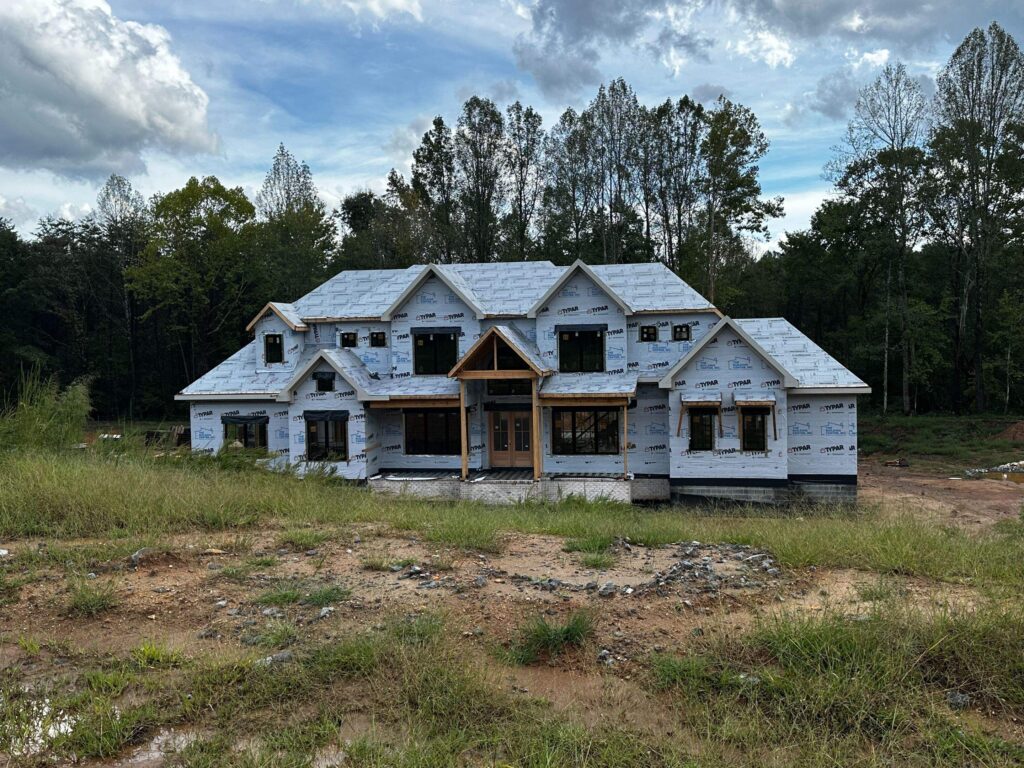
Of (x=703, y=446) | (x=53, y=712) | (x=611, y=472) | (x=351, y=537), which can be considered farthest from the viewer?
(x=611, y=472)

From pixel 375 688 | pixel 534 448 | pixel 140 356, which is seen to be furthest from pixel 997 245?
pixel 140 356

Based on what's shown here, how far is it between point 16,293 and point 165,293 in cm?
994

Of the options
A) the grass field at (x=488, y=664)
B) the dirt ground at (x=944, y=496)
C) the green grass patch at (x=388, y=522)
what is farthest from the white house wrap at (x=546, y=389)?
the grass field at (x=488, y=664)

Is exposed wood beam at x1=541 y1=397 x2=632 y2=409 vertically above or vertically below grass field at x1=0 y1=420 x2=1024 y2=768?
above

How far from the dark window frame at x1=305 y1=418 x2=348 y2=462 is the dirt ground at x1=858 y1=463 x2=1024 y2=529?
48.3 feet

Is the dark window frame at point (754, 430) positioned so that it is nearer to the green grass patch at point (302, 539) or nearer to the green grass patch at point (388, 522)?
the green grass patch at point (388, 522)

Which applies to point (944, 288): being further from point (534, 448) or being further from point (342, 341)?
point (342, 341)

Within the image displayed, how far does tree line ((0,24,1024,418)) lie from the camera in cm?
3041

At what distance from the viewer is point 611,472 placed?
1973cm

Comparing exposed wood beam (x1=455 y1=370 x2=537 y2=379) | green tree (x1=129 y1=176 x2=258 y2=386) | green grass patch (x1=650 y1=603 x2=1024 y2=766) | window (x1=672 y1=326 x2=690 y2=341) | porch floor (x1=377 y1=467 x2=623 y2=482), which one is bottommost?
porch floor (x1=377 y1=467 x2=623 y2=482)

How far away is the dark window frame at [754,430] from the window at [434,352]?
8814 mm

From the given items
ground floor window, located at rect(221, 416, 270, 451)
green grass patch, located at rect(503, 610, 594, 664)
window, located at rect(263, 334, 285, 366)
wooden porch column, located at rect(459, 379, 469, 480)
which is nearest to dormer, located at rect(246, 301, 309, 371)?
window, located at rect(263, 334, 285, 366)

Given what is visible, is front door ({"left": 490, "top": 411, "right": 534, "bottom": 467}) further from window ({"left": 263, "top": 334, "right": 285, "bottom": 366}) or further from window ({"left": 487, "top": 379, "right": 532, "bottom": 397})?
window ({"left": 263, "top": 334, "right": 285, "bottom": 366})

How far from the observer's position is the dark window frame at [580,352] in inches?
792
